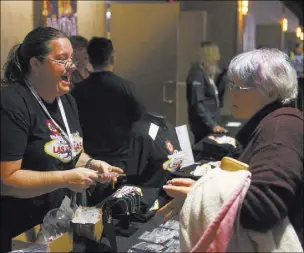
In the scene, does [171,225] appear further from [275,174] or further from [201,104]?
[201,104]

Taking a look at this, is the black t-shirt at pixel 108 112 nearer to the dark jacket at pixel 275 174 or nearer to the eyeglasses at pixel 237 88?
the eyeglasses at pixel 237 88

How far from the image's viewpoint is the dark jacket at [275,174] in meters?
1.05

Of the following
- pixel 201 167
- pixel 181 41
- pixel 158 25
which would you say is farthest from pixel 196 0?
pixel 201 167

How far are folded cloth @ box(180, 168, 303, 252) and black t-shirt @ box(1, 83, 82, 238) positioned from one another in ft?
1.43

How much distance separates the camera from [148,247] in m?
1.58

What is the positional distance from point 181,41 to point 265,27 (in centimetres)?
148

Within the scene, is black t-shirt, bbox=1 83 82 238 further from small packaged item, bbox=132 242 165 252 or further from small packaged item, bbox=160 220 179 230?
small packaged item, bbox=160 220 179 230

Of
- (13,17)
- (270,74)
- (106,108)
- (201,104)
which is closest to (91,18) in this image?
(13,17)

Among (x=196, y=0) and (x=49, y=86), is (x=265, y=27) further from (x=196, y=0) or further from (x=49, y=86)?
(x=49, y=86)

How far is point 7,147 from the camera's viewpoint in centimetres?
124

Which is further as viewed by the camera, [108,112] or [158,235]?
[108,112]

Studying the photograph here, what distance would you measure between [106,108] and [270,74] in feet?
3.15

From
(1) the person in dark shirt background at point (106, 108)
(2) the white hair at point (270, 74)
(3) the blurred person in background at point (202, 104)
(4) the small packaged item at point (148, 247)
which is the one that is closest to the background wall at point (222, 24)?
(3) the blurred person in background at point (202, 104)

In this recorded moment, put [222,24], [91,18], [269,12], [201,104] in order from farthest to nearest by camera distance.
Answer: [222,24] → [269,12] → [201,104] → [91,18]
